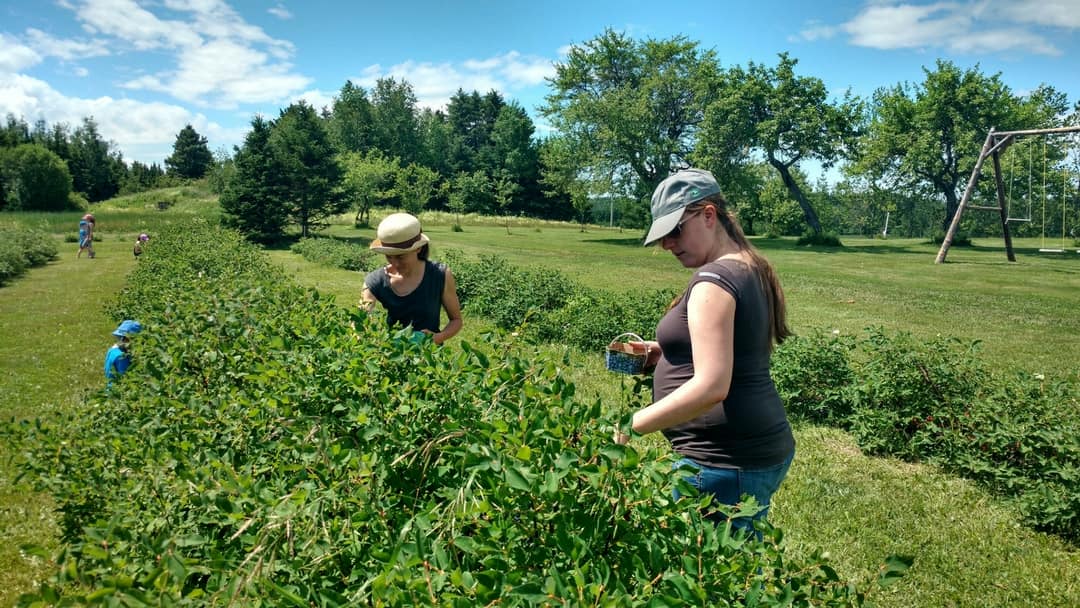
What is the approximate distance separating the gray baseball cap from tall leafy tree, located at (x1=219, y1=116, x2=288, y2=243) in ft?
98.5

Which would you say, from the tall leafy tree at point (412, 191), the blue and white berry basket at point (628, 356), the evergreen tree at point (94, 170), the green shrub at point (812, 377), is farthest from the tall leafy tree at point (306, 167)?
the evergreen tree at point (94, 170)

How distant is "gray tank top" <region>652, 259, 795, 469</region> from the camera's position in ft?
6.56

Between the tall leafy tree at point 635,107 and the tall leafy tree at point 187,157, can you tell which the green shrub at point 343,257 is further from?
the tall leafy tree at point 187,157

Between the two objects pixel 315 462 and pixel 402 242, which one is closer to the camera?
pixel 315 462

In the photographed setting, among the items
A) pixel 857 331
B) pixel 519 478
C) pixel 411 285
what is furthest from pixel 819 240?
pixel 519 478

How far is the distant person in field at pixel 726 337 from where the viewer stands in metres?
1.94

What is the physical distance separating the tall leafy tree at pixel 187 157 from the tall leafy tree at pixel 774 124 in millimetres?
65951

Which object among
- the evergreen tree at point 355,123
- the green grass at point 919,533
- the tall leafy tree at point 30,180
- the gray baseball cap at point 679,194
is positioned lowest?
the green grass at point 919,533

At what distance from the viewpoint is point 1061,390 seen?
480 cm

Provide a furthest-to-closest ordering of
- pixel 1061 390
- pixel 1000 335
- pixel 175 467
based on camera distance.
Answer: pixel 1000 335 → pixel 1061 390 → pixel 175 467

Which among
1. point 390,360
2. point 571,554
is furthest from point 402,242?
point 571,554

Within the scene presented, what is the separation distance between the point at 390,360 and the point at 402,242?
1.75 metres

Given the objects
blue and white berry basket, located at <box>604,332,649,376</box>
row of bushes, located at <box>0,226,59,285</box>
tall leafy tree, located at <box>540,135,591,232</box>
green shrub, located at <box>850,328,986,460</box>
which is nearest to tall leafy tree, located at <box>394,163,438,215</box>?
tall leafy tree, located at <box>540,135,591,232</box>

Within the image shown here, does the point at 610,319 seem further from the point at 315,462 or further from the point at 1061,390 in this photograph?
the point at 315,462
